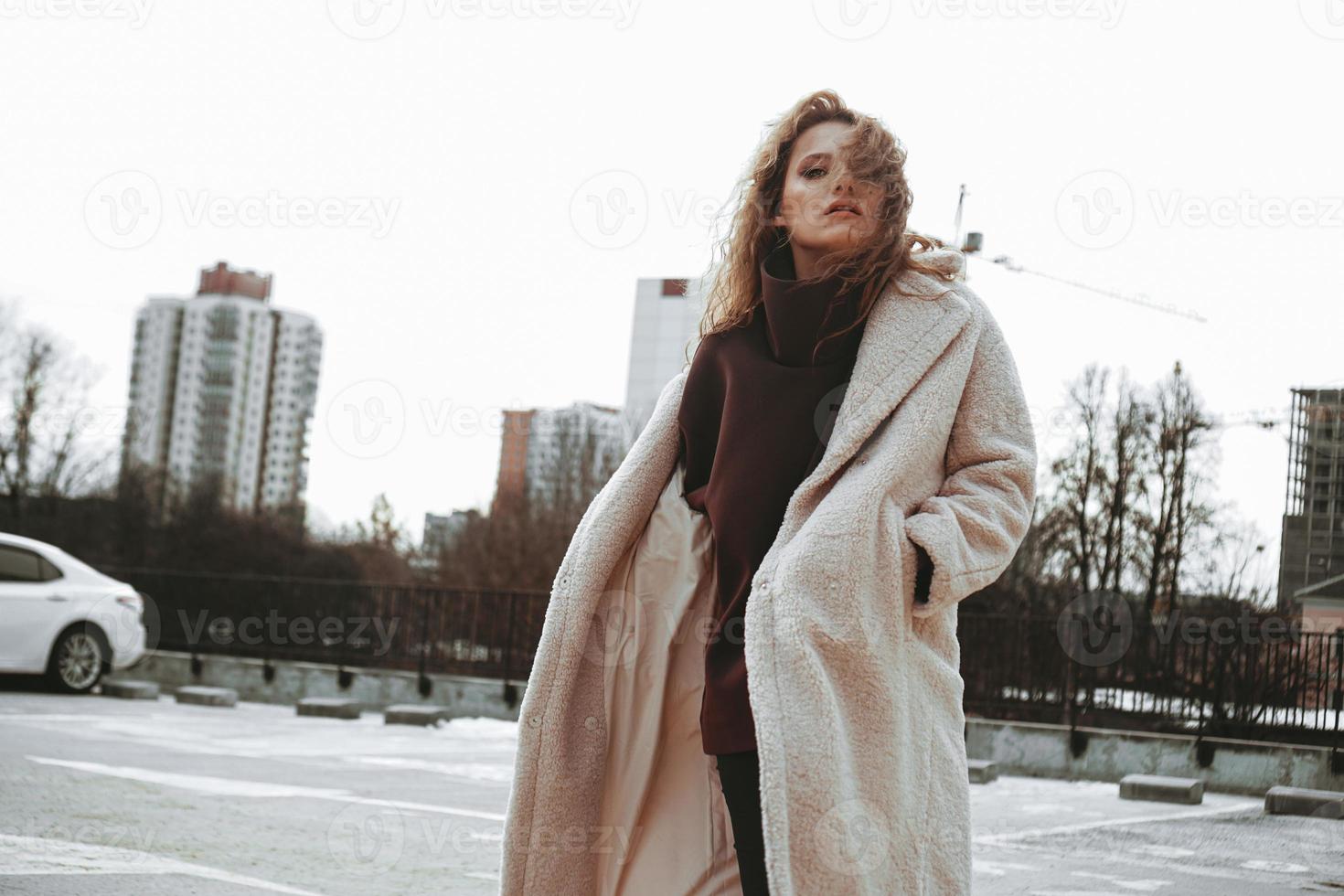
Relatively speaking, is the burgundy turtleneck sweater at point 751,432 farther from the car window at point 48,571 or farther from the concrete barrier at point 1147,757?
the car window at point 48,571

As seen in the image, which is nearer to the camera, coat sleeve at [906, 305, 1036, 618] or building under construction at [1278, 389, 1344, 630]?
coat sleeve at [906, 305, 1036, 618]

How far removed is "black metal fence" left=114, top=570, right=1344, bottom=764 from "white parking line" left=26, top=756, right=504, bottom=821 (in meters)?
5.26

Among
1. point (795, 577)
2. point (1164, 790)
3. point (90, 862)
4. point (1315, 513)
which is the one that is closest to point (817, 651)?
point (795, 577)

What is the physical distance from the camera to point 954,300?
2414 millimetres

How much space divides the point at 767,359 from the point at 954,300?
0.34 metres

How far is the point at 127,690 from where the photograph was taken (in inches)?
538

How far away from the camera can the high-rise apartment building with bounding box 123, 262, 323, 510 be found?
3196 inches

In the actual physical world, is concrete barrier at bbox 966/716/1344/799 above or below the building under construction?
below

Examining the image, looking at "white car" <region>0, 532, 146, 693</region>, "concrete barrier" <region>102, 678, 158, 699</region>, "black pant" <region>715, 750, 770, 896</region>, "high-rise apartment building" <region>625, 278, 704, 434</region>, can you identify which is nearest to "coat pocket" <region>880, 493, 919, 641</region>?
"black pant" <region>715, 750, 770, 896</region>

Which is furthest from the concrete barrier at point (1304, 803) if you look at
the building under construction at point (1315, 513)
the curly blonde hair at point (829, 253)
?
the curly blonde hair at point (829, 253)

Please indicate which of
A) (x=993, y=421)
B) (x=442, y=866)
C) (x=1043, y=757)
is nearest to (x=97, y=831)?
(x=442, y=866)

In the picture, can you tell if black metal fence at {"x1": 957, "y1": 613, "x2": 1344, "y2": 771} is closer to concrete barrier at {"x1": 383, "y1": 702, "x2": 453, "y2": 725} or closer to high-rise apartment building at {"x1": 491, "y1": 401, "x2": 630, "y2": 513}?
concrete barrier at {"x1": 383, "y1": 702, "x2": 453, "y2": 725}

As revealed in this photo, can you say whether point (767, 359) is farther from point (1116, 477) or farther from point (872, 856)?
point (1116, 477)

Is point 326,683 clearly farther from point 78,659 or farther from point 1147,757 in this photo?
point 1147,757
